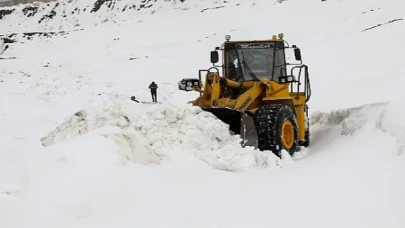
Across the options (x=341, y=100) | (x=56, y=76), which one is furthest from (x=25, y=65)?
(x=341, y=100)

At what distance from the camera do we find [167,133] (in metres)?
7.47

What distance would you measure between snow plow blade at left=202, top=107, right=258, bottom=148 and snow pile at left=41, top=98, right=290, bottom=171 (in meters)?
0.17

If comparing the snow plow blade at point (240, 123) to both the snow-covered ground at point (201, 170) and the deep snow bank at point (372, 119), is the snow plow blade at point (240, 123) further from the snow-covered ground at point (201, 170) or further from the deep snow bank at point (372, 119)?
the deep snow bank at point (372, 119)

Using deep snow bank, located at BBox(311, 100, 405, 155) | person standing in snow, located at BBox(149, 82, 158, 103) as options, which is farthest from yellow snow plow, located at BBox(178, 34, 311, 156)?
person standing in snow, located at BBox(149, 82, 158, 103)

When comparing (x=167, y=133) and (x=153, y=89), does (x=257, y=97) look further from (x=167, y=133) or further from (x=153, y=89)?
(x=153, y=89)

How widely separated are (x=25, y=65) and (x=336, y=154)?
30901 mm

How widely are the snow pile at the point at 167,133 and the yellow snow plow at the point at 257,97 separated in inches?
12.8

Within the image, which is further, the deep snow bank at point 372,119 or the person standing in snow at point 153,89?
the person standing in snow at point 153,89

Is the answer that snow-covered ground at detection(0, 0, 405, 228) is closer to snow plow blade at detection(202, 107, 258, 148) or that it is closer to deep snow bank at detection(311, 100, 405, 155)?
Answer: deep snow bank at detection(311, 100, 405, 155)

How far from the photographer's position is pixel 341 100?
13.1 metres

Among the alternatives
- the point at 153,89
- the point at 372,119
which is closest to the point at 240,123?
the point at 372,119

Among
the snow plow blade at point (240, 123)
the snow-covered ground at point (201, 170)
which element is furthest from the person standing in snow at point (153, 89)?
the snow plow blade at point (240, 123)

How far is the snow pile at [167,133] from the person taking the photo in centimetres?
687

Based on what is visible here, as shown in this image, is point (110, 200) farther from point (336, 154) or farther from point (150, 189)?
point (336, 154)
